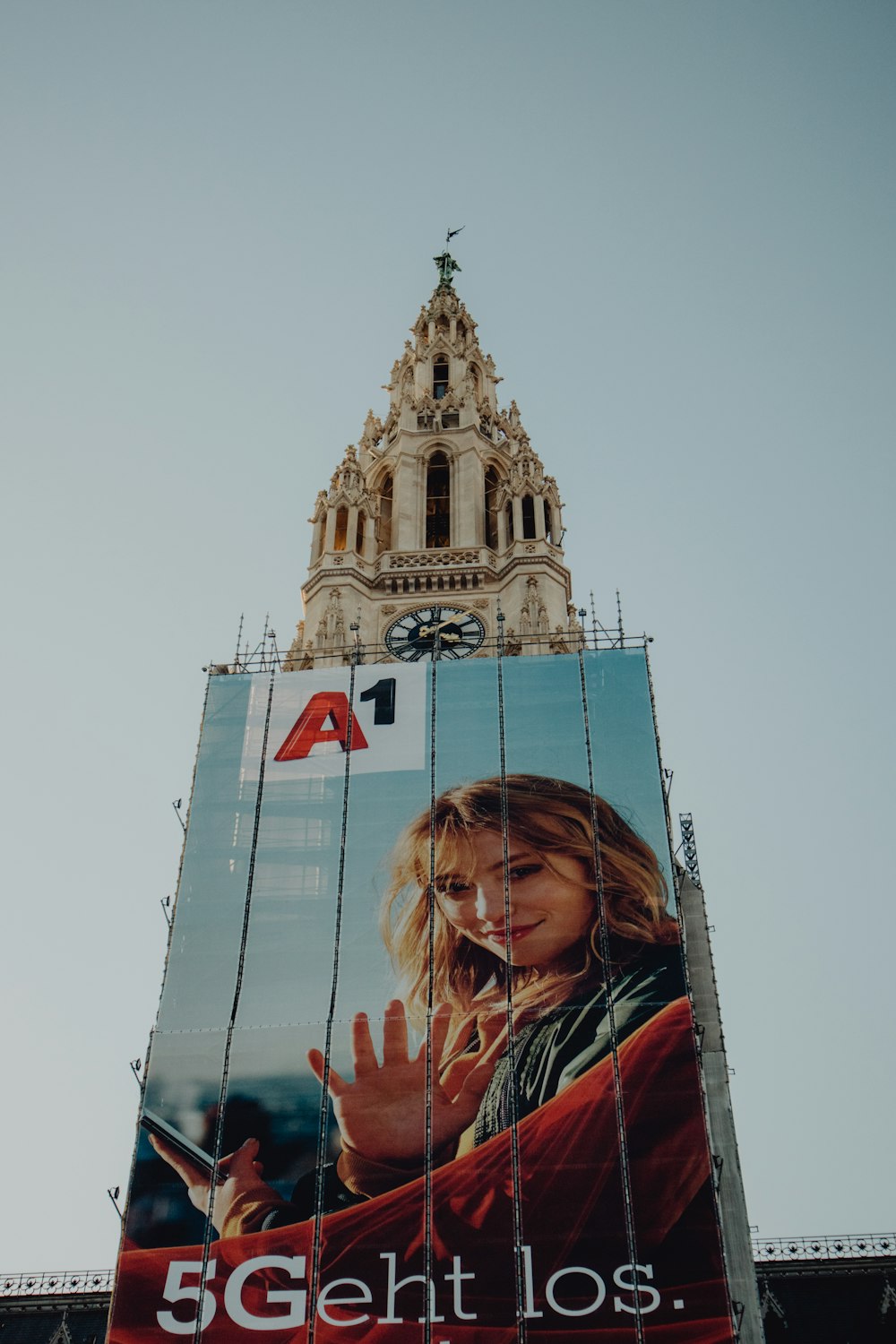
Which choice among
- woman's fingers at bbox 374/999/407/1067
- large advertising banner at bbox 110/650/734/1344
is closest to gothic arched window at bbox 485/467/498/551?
large advertising banner at bbox 110/650/734/1344

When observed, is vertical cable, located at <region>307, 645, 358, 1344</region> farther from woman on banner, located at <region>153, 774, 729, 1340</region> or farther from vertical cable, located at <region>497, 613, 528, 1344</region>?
→ vertical cable, located at <region>497, 613, 528, 1344</region>

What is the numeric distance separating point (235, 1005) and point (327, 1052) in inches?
112

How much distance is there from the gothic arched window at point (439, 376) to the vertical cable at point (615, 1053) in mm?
30218

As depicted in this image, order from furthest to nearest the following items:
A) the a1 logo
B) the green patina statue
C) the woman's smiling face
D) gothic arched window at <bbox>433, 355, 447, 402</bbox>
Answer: the green patina statue, gothic arched window at <bbox>433, 355, 447, 402</bbox>, the a1 logo, the woman's smiling face

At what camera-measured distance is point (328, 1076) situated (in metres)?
36.0

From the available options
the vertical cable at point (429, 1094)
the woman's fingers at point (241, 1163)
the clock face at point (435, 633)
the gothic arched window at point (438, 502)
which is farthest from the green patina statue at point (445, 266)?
the woman's fingers at point (241, 1163)

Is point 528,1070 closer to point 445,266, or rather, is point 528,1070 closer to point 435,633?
point 435,633

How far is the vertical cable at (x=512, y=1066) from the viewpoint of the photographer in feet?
104

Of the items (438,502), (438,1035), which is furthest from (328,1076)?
(438,502)

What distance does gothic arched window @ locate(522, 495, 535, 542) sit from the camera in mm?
56656

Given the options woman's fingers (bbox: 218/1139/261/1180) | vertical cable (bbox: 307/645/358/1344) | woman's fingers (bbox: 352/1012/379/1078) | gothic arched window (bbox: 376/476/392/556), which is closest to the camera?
vertical cable (bbox: 307/645/358/1344)

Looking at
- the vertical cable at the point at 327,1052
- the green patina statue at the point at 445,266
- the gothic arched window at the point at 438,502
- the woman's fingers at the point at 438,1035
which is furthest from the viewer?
the green patina statue at the point at 445,266

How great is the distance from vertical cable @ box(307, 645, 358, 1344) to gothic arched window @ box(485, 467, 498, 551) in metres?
14.5

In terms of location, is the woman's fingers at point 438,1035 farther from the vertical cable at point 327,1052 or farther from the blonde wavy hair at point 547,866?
the vertical cable at point 327,1052
